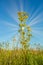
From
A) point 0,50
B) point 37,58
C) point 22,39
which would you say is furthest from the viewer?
point 0,50

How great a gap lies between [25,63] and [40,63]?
59 centimetres

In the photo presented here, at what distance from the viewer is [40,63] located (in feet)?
24.2

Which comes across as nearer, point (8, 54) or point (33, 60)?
point (33, 60)

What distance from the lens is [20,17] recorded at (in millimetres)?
7234

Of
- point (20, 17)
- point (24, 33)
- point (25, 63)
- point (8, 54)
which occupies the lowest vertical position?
point (25, 63)

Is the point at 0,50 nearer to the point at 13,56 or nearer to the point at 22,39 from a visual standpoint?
the point at 13,56

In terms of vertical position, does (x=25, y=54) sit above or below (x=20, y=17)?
below

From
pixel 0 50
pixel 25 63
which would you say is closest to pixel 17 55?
pixel 25 63

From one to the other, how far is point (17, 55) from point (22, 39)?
0.87 meters

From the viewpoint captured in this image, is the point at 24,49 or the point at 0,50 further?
the point at 0,50

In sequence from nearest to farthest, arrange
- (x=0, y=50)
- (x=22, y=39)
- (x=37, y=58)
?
1. (x=22, y=39)
2. (x=37, y=58)
3. (x=0, y=50)

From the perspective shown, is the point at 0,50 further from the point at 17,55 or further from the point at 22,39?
the point at 22,39

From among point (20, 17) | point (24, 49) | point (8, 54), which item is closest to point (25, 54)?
point (24, 49)

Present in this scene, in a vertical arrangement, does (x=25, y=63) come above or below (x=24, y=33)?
below
